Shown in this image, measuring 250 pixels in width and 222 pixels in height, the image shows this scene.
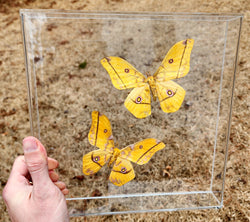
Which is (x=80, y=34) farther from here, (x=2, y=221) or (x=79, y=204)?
(x=2, y=221)

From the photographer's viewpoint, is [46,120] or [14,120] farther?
[14,120]

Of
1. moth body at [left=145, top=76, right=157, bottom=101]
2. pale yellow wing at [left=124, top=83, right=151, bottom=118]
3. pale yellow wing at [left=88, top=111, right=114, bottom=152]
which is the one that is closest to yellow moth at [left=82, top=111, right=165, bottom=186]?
→ pale yellow wing at [left=88, top=111, right=114, bottom=152]

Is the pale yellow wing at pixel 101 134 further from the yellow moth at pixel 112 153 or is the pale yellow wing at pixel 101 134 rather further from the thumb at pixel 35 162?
the thumb at pixel 35 162

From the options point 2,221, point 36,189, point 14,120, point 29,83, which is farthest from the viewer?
point 14,120

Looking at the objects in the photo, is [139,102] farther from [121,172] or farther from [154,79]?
[121,172]

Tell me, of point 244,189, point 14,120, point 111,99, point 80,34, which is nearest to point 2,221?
point 14,120

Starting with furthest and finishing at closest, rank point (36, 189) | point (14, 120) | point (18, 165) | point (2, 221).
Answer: point (14, 120)
point (2, 221)
point (18, 165)
point (36, 189)
